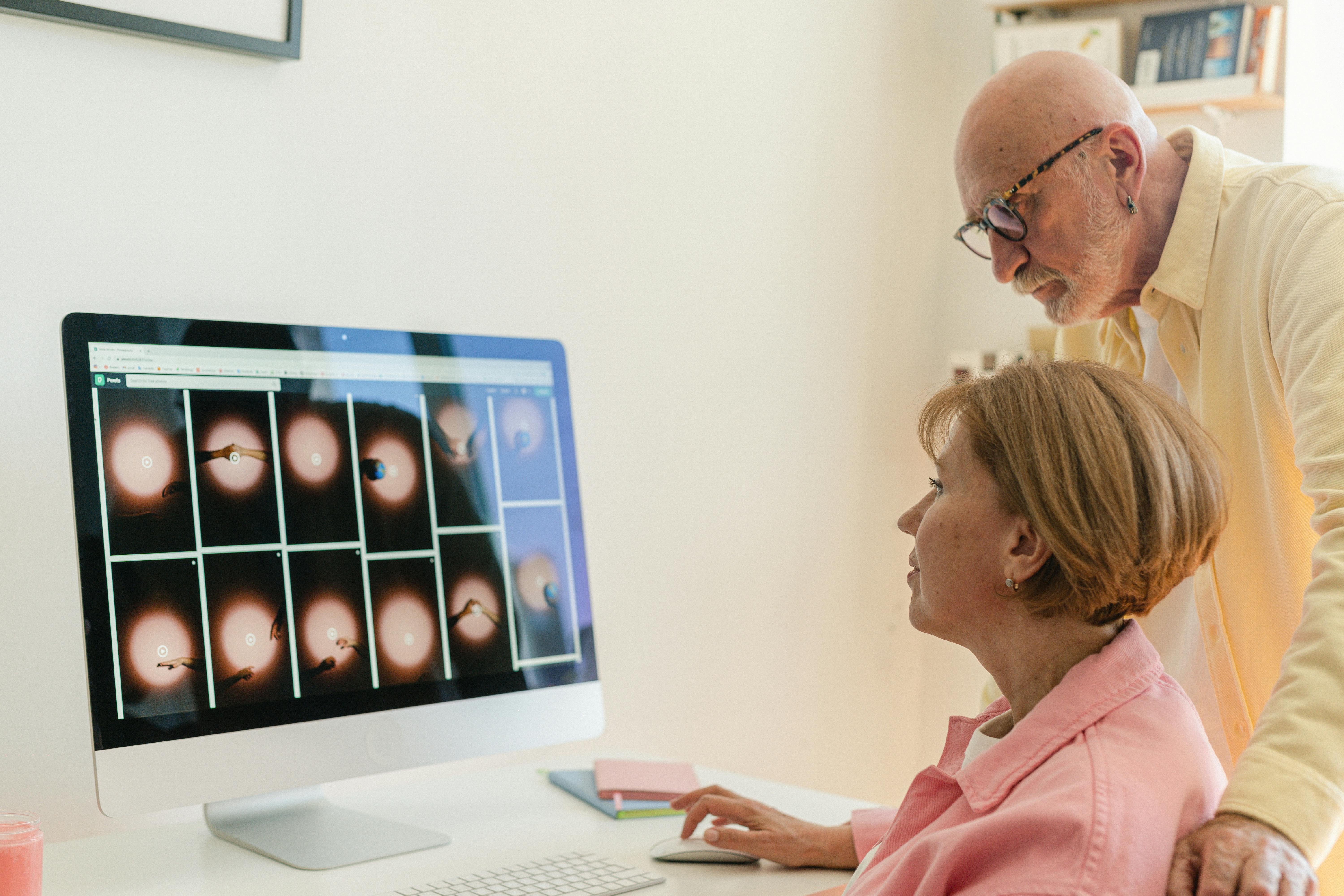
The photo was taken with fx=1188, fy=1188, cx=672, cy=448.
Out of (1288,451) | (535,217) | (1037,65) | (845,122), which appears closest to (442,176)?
(535,217)

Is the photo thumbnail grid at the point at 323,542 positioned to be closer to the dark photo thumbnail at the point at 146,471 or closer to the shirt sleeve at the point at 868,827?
the dark photo thumbnail at the point at 146,471

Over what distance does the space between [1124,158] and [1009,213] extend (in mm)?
163

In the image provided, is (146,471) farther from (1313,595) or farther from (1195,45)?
(1195,45)

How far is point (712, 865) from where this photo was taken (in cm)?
137

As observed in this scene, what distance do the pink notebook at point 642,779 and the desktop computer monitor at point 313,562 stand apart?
0.08 metres

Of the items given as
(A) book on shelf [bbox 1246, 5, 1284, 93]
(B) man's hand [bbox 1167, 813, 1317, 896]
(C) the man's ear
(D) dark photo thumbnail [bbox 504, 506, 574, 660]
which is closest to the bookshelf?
(A) book on shelf [bbox 1246, 5, 1284, 93]

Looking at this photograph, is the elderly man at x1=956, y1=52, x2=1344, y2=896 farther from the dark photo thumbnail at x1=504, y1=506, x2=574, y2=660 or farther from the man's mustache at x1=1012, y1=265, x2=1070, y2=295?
the dark photo thumbnail at x1=504, y1=506, x2=574, y2=660

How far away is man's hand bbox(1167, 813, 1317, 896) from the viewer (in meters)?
0.87

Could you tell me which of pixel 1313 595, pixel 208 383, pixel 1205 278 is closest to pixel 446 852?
pixel 208 383

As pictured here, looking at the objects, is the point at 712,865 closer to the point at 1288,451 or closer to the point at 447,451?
the point at 447,451

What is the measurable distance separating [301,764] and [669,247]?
1224 mm

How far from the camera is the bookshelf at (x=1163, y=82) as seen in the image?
2.37 meters

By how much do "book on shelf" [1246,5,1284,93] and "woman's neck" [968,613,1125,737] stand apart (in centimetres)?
171

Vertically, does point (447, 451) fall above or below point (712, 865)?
above
